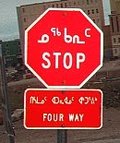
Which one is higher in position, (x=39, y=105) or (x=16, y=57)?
(x=39, y=105)

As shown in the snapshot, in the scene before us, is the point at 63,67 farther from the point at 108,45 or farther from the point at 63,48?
the point at 108,45

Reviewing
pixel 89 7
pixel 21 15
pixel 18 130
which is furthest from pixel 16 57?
pixel 18 130

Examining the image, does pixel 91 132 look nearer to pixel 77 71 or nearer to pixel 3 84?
pixel 3 84

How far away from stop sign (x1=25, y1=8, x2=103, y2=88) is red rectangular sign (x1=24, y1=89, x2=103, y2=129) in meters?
0.08

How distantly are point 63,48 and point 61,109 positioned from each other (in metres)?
0.44

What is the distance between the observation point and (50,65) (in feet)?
11.0

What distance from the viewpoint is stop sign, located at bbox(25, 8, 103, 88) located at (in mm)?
3361

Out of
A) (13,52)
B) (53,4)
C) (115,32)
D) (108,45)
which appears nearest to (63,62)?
(115,32)

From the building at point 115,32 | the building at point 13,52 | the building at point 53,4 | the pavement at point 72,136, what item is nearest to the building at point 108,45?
the building at point 115,32

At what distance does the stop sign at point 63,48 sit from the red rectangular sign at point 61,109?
8 centimetres

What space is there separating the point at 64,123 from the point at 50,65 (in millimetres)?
433

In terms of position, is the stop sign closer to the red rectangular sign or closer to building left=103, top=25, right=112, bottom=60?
the red rectangular sign

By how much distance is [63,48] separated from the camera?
3383 millimetres

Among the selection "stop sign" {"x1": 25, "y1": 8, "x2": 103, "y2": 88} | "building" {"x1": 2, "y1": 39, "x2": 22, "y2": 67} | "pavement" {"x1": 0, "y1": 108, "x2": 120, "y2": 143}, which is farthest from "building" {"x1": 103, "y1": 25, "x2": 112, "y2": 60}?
"stop sign" {"x1": 25, "y1": 8, "x2": 103, "y2": 88}
